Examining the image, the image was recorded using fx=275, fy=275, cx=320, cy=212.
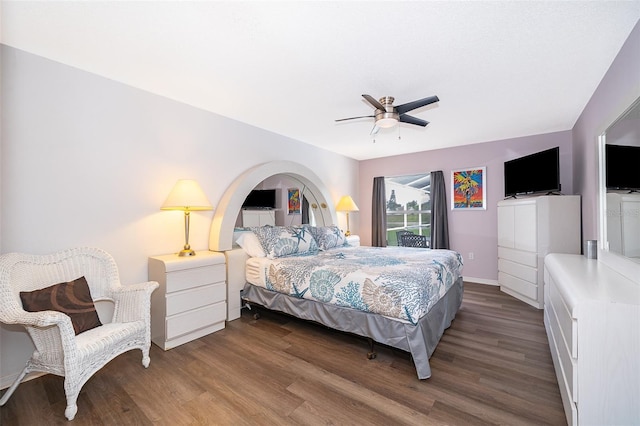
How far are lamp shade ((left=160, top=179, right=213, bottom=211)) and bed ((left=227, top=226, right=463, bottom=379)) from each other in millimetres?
748

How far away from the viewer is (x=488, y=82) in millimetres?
2529

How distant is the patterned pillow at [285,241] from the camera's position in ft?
10.8

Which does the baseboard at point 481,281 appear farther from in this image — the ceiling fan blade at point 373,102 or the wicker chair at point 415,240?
the ceiling fan blade at point 373,102

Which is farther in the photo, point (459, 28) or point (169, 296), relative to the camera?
point (169, 296)

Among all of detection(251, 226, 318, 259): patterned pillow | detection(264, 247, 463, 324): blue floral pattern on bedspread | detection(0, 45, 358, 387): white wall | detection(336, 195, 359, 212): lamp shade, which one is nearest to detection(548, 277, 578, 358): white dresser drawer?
detection(264, 247, 463, 324): blue floral pattern on bedspread

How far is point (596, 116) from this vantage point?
8.64 feet

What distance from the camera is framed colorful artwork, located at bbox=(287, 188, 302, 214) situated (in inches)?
196

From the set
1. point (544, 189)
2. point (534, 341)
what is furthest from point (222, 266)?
point (544, 189)

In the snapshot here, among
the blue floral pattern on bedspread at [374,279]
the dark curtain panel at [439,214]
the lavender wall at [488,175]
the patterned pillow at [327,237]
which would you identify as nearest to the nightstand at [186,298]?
the blue floral pattern on bedspread at [374,279]

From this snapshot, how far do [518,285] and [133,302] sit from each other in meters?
4.56

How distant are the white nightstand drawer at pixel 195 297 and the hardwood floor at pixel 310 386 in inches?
14.0

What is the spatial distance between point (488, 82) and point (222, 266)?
3177 mm

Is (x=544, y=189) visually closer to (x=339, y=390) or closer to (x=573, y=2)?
(x=573, y=2)

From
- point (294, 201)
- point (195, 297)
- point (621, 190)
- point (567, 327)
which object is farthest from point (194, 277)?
point (621, 190)
